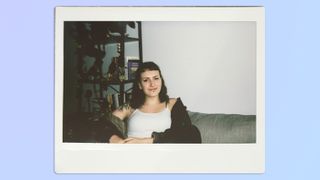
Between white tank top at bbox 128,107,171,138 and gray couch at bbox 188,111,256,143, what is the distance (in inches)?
5.6

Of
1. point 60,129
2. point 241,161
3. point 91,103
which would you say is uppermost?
point 91,103

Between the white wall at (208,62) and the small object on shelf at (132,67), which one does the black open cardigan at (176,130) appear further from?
the small object on shelf at (132,67)

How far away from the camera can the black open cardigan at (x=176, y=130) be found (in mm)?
2176

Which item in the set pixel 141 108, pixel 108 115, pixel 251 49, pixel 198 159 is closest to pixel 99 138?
pixel 108 115

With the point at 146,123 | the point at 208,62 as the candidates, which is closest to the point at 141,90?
the point at 146,123

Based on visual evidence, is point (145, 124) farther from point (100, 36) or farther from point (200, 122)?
A: point (100, 36)

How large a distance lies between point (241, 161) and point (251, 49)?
1.96ft

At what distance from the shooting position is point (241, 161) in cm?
218

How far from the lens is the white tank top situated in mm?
2178

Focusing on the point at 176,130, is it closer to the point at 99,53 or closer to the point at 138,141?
the point at 138,141

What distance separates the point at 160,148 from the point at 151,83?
13.7 inches

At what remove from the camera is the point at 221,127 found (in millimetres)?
2180

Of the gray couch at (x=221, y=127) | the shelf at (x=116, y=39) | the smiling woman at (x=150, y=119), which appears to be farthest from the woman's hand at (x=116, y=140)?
the shelf at (x=116, y=39)

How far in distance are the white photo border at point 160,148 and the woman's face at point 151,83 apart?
28 centimetres
